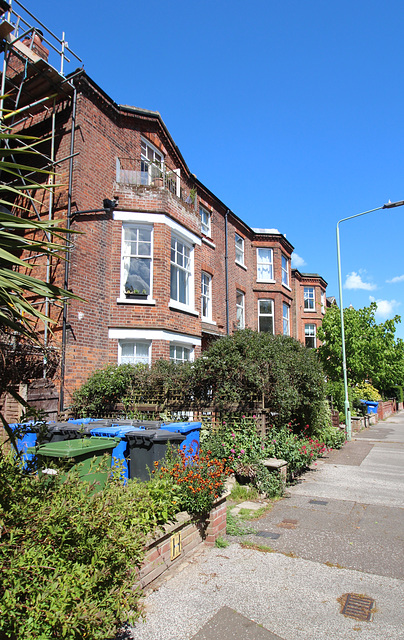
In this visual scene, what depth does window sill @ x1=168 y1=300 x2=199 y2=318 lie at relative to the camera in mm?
12830

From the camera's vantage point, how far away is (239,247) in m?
21.3

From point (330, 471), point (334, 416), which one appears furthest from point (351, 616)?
point (334, 416)

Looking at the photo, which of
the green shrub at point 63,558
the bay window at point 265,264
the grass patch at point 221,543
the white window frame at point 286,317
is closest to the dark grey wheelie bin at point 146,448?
the grass patch at point 221,543

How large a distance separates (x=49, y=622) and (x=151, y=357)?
A: 9.53 m

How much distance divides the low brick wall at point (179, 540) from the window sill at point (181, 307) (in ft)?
26.1

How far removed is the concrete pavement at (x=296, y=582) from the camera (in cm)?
342

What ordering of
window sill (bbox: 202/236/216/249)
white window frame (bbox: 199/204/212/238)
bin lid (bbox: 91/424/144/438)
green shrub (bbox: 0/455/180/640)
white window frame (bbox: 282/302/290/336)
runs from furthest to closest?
white window frame (bbox: 282/302/290/336)
white window frame (bbox: 199/204/212/238)
window sill (bbox: 202/236/216/249)
bin lid (bbox: 91/424/144/438)
green shrub (bbox: 0/455/180/640)

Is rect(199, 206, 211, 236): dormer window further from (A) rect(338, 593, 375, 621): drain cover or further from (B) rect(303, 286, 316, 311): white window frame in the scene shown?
(B) rect(303, 286, 316, 311): white window frame

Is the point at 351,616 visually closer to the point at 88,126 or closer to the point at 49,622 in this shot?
the point at 49,622

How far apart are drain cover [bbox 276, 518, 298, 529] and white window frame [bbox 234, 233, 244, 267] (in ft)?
51.4

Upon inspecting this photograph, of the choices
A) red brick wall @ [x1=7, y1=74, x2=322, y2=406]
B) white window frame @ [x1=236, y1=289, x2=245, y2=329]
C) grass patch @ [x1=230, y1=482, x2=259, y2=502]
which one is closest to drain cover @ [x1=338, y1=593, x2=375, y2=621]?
grass patch @ [x1=230, y1=482, x2=259, y2=502]

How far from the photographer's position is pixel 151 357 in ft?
38.9

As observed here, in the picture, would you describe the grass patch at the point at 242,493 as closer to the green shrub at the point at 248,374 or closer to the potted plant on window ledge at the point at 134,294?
the green shrub at the point at 248,374

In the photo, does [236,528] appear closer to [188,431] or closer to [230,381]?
[188,431]
